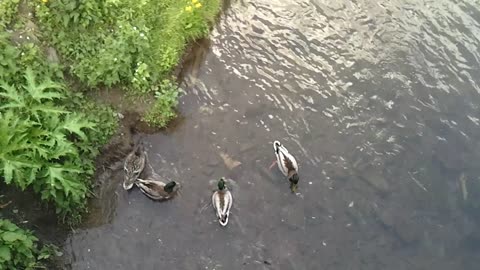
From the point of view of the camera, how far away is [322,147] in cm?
1082

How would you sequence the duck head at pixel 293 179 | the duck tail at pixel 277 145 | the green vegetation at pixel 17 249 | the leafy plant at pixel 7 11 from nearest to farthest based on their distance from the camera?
the green vegetation at pixel 17 249
the leafy plant at pixel 7 11
the duck head at pixel 293 179
the duck tail at pixel 277 145

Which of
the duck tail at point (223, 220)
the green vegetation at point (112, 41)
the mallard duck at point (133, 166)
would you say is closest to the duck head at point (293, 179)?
the duck tail at point (223, 220)

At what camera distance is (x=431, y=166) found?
10.8 metres

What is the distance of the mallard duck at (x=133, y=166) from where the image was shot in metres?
9.84

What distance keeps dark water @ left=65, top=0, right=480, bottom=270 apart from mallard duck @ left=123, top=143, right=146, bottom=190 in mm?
206

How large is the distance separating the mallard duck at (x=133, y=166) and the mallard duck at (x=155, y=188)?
0.12 m

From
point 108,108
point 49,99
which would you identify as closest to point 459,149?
point 108,108

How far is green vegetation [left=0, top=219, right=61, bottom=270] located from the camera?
7953mm

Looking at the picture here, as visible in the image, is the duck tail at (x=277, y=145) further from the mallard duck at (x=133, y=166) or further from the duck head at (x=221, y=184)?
the mallard duck at (x=133, y=166)

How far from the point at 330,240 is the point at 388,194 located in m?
1.45

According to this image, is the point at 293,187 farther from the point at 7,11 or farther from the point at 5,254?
the point at 7,11

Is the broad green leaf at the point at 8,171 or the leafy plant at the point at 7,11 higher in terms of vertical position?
the leafy plant at the point at 7,11

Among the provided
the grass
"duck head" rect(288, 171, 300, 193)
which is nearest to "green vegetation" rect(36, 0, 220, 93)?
the grass

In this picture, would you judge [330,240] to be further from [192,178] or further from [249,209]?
[192,178]
